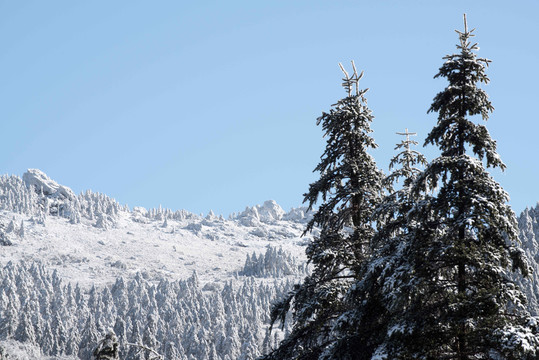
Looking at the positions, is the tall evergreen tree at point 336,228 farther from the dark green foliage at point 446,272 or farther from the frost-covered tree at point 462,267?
the frost-covered tree at point 462,267

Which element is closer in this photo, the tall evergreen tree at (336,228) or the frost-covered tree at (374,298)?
the frost-covered tree at (374,298)

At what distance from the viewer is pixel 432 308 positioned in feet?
39.0

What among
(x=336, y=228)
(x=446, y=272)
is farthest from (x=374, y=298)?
(x=336, y=228)

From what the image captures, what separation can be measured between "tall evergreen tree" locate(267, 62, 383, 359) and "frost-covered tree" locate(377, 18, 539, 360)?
3.01 m

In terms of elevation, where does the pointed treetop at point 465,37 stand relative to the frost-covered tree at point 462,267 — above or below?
above

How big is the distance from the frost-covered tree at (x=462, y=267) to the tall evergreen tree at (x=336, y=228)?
3.01 m

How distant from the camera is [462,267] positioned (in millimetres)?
12414

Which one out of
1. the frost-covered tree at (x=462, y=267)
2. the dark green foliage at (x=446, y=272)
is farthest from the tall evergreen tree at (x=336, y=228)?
the frost-covered tree at (x=462, y=267)

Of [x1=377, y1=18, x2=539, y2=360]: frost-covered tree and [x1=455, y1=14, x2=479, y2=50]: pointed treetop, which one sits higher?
[x1=455, y1=14, x2=479, y2=50]: pointed treetop

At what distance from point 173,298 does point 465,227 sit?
183m

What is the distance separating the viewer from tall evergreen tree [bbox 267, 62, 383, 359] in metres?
15.6

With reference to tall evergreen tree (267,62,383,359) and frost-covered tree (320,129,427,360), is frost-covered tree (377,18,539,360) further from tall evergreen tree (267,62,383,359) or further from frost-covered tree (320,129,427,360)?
tall evergreen tree (267,62,383,359)

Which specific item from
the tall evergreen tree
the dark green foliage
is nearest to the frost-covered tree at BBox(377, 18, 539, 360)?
the dark green foliage

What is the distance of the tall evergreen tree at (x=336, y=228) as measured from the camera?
15.6 m
